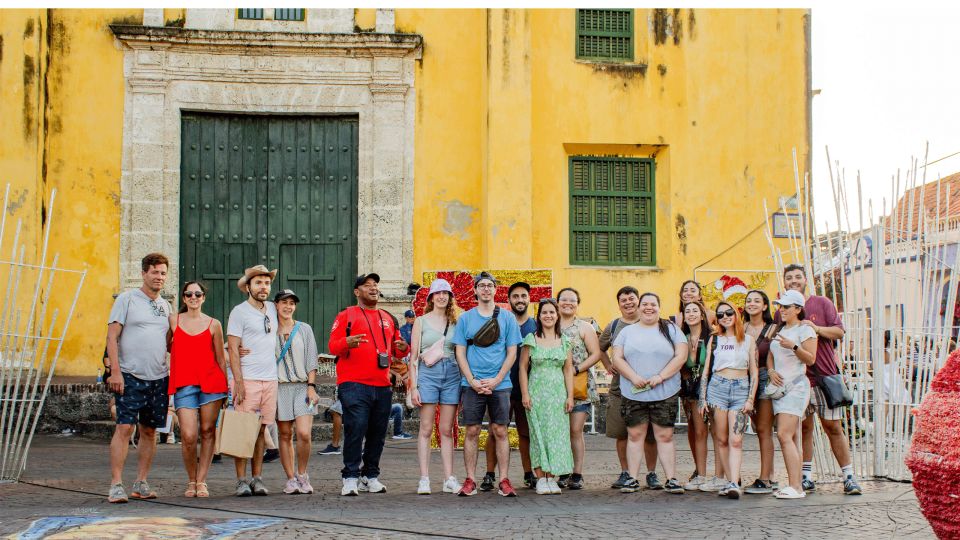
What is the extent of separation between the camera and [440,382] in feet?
31.8

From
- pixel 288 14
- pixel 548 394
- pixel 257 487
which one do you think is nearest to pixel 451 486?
pixel 548 394

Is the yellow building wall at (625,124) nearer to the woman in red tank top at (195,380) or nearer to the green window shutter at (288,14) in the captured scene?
the green window shutter at (288,14)

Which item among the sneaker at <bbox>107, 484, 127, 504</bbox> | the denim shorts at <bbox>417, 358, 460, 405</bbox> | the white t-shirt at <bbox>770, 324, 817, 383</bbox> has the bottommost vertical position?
the sneaker at <bbox>107, 484, 127, 504</bbox>

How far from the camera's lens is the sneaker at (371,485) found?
9.37 metres

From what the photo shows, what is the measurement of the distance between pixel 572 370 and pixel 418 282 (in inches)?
263

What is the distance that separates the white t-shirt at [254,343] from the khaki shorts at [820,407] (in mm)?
4214

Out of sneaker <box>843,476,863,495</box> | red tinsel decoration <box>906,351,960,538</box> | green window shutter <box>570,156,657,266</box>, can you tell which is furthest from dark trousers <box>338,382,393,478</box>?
green window shutter <box>570,156,657,266</box>

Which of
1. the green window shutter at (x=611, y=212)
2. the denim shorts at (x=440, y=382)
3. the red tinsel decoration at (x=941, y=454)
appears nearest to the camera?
the red tinsel decoration at (x=941, y=454)

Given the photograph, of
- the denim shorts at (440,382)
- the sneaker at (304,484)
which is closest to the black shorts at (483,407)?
the denim shorts at (440,382)

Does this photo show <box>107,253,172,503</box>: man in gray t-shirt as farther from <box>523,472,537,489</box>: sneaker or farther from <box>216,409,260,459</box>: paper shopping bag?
<box>523,472,537,489</box>: sneaker

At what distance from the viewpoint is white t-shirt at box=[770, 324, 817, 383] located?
357 inches

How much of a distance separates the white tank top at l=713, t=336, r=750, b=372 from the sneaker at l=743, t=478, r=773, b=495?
100 centimetres

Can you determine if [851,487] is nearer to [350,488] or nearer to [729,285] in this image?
[350,488]

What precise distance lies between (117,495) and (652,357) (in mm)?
4230
